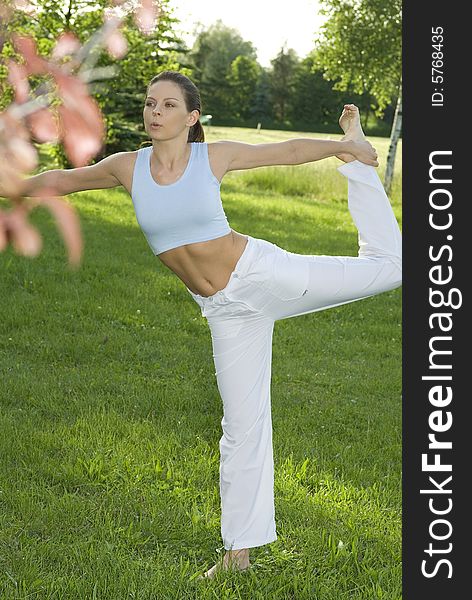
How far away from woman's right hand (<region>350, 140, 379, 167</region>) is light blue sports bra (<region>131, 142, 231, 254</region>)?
65 centimetres

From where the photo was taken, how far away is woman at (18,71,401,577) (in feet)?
12.2

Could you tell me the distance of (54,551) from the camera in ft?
13.5

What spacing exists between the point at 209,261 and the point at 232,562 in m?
1.33

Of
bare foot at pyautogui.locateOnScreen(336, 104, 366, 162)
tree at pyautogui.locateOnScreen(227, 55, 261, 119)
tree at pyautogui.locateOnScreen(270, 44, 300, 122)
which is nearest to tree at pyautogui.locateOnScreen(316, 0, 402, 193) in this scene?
bare foot at pyautogui.locateOnScreen(336, 104, 366, 162)

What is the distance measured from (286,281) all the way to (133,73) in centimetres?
1877

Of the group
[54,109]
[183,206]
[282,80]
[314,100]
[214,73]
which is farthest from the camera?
[282,80]

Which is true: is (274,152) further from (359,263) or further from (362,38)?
(362,38)

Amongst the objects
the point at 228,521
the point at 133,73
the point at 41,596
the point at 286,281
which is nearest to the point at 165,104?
the point at 286,281

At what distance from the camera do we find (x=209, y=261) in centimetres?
382

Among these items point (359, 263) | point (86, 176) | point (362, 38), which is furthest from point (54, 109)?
point (362, 38)

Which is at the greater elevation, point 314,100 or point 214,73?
point 214,73

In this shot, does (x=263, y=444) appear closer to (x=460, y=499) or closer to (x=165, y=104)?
(x=460, y=499)

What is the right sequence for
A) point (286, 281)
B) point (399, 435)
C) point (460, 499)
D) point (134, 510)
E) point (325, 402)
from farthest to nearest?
point (325, 402) → point (399, 435) → point (134, 510) → point (286, 281) → point (460, 499)

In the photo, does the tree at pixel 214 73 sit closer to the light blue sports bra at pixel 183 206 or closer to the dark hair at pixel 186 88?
the dark hair at pixel 186 88
